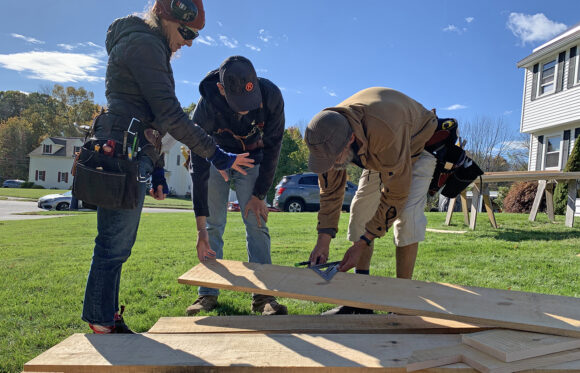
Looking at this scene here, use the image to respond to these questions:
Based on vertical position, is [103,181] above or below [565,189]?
below

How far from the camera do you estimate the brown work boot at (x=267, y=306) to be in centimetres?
283

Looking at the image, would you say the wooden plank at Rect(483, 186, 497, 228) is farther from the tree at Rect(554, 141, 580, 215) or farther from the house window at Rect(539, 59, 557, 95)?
the house window at Rect(539, 59, 557, 95)

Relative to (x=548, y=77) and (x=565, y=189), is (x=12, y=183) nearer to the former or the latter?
(x=548, y=77)

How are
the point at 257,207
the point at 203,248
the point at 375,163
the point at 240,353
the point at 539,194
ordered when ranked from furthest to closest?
the point at 539,194 → the point at 257,207 → the point at 203,248 → the point at 375,163 → the point at 240,353

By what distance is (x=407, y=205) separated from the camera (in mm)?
2758

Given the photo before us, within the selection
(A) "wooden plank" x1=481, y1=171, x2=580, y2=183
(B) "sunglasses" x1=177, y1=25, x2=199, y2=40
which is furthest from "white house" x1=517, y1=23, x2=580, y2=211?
(B) "sunglasses" x1=177, y1=25, x2=199, y2=40

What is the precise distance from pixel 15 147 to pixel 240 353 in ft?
216

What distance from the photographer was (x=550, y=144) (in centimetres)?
1655

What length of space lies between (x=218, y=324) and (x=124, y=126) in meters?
1.25

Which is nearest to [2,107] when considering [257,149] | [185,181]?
[185,181]

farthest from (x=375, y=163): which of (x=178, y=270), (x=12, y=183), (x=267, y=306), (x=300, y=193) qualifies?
(x=12, y=183)

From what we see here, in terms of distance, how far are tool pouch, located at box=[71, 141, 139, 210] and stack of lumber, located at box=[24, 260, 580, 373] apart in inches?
23.3

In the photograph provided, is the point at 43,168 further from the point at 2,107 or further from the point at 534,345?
the point at 534,345

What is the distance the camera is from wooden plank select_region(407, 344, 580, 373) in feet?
5.14
